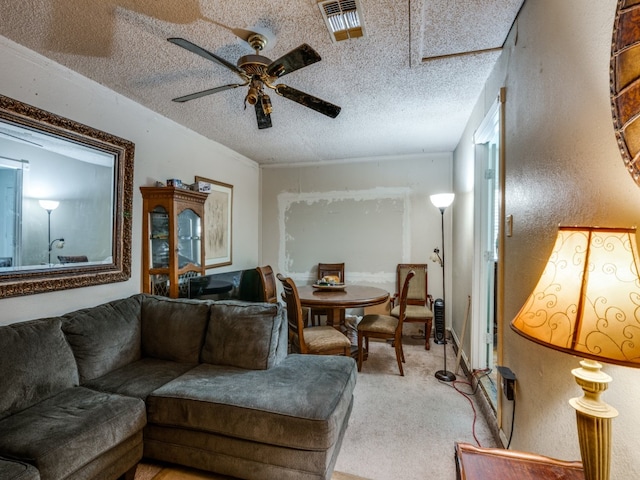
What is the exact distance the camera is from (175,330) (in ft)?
7.76

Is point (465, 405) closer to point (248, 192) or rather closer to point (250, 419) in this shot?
point (250, 419)

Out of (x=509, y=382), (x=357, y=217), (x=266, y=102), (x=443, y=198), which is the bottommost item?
(x=509, y=382)

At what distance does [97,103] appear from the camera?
2.48 metres

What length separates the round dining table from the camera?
3009mm

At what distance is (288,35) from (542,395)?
7.37 feet

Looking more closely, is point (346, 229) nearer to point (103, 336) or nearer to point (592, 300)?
point (103, 336)

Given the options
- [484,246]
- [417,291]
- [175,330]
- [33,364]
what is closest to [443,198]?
[484,246]

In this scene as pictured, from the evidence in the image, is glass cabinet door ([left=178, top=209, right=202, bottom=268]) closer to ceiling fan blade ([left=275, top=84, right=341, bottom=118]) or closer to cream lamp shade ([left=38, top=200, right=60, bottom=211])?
cream lamp shade ([left=38, top=200, right=60, bottom=211])

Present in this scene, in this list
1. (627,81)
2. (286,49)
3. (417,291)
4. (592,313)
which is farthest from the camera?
(417,291)

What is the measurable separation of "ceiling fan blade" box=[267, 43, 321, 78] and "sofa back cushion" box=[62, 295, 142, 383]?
1957 mm

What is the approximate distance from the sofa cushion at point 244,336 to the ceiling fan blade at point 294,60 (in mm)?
1540

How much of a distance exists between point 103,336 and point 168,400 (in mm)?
720

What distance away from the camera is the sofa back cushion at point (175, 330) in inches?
91.7

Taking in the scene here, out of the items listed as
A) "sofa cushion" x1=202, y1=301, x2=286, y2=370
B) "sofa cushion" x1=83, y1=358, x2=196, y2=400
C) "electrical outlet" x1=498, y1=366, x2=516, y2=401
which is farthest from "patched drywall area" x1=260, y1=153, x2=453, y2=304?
"sofa cushion" x1=83, y1=358, x2=196, y2=400
